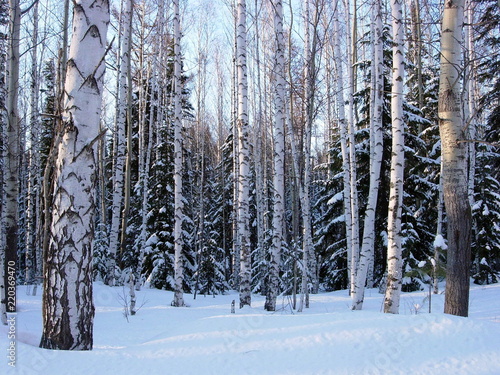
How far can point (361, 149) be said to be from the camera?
45.9 ft

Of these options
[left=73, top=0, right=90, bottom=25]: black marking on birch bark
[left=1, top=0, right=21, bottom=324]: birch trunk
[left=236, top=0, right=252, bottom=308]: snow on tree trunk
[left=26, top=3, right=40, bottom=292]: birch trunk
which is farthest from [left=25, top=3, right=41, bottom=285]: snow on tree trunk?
[left=73, top=0, right=90, bottom=25]: black marking on birch bark

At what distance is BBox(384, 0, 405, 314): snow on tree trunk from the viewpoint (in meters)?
6.47

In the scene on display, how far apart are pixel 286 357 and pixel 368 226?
622cm

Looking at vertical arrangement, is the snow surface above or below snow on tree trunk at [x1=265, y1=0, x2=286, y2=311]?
below

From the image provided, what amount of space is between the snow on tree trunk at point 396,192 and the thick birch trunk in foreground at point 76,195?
511 cm

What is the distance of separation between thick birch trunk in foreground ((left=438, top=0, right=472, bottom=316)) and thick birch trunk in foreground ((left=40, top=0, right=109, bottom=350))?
4.09 m

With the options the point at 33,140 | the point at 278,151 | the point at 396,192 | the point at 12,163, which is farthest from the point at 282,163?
the point at 33,140

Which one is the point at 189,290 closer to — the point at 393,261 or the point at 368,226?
the point at 368,226

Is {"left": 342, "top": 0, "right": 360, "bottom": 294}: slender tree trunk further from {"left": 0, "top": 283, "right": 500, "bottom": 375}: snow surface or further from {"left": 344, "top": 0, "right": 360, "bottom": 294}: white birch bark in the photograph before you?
{"left": 0, "top": 283, "right": 500, "bottom": 375}: snow surface

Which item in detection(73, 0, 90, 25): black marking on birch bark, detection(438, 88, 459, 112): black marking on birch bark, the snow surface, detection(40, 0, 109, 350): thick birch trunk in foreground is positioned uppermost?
detection(73, 0, 90, 25): black marking on birch bark

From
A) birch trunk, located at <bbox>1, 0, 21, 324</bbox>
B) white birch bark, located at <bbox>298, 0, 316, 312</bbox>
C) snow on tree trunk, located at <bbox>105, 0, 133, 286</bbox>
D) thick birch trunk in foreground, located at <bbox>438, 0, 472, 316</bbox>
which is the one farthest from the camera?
snow on tree trunk, located at <bbox>105, 0, 133, 286</bbox>

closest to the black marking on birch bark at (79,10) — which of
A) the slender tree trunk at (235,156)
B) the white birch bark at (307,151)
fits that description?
the white birch bark at (307,151)

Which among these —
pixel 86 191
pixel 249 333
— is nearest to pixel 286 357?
pixel 249 333

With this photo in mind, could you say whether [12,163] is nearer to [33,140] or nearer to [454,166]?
[454,166]
